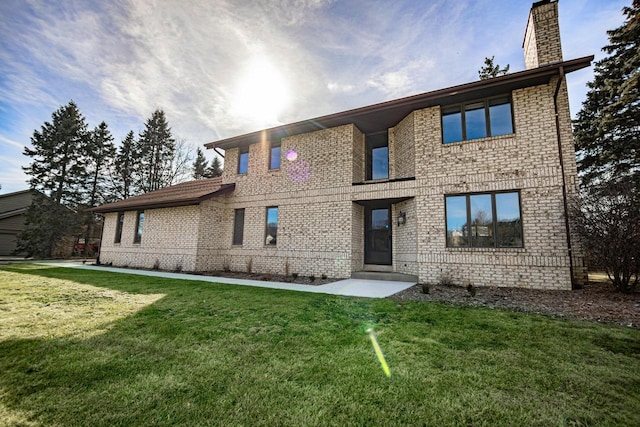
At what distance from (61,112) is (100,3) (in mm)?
24378

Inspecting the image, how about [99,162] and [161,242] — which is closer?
[161,242]

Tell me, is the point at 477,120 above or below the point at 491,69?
below

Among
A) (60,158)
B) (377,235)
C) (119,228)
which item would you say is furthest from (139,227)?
(60,158)

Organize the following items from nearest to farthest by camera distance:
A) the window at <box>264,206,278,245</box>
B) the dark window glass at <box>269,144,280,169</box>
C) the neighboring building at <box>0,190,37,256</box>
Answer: the window at <box>264,206,278,245</box> < the dark window glass at <box>269,144,280,169</box> < the neighboring building at <box>0,190,37,256</box>

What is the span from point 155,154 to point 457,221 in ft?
109

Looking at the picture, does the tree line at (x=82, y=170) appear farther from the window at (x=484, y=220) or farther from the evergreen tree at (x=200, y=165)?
the window at (x=484, y=220)

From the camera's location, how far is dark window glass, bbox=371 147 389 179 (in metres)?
11.4

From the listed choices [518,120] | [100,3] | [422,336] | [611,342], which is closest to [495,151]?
[518,120]

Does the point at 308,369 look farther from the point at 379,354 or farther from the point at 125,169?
the point at 125,169

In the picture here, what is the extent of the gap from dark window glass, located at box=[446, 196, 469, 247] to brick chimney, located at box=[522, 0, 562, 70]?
16.3 feet

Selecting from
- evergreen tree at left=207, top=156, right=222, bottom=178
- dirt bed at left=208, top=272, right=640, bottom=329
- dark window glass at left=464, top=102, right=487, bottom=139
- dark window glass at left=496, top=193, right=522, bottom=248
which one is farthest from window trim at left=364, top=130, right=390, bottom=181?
evergreen tree at left=207, top=156, right=222, bottom=178

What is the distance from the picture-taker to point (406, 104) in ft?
30.6

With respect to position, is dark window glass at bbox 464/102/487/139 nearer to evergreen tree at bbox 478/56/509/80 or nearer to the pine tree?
evergreen tree at bbox 478/56/509/80

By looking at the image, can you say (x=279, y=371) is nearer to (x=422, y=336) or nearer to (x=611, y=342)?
(x=422, y=336)
